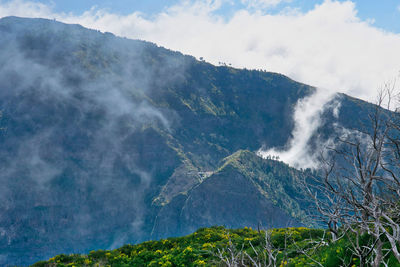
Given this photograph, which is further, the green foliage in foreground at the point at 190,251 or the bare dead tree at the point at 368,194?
the green foliage in foreground at the point at 190,251

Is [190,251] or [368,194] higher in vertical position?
[190,251]

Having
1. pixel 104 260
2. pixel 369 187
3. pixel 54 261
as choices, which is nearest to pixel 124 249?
pixel 104 260

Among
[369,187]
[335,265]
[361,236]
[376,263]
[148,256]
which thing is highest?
[148,256]

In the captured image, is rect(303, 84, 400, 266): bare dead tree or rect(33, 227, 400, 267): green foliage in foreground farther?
rect(33, 227, 400, 267): green foliage in foreground

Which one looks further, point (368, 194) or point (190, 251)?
point (190, 251)

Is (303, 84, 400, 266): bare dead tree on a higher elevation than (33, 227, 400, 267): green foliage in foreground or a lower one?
lower

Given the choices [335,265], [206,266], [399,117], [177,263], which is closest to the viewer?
[335,265]

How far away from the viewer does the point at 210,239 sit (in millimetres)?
25672

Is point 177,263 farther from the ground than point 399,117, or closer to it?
closer to it

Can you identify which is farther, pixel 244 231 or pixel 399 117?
pixel 244 231

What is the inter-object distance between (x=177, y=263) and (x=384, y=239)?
38.0ft

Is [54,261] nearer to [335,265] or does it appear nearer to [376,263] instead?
[335,265]

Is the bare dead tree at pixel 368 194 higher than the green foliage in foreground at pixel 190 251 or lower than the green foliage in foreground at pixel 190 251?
lower

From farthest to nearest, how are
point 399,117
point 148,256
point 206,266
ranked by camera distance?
point 148,256 < point 206,266 < point 399,117
